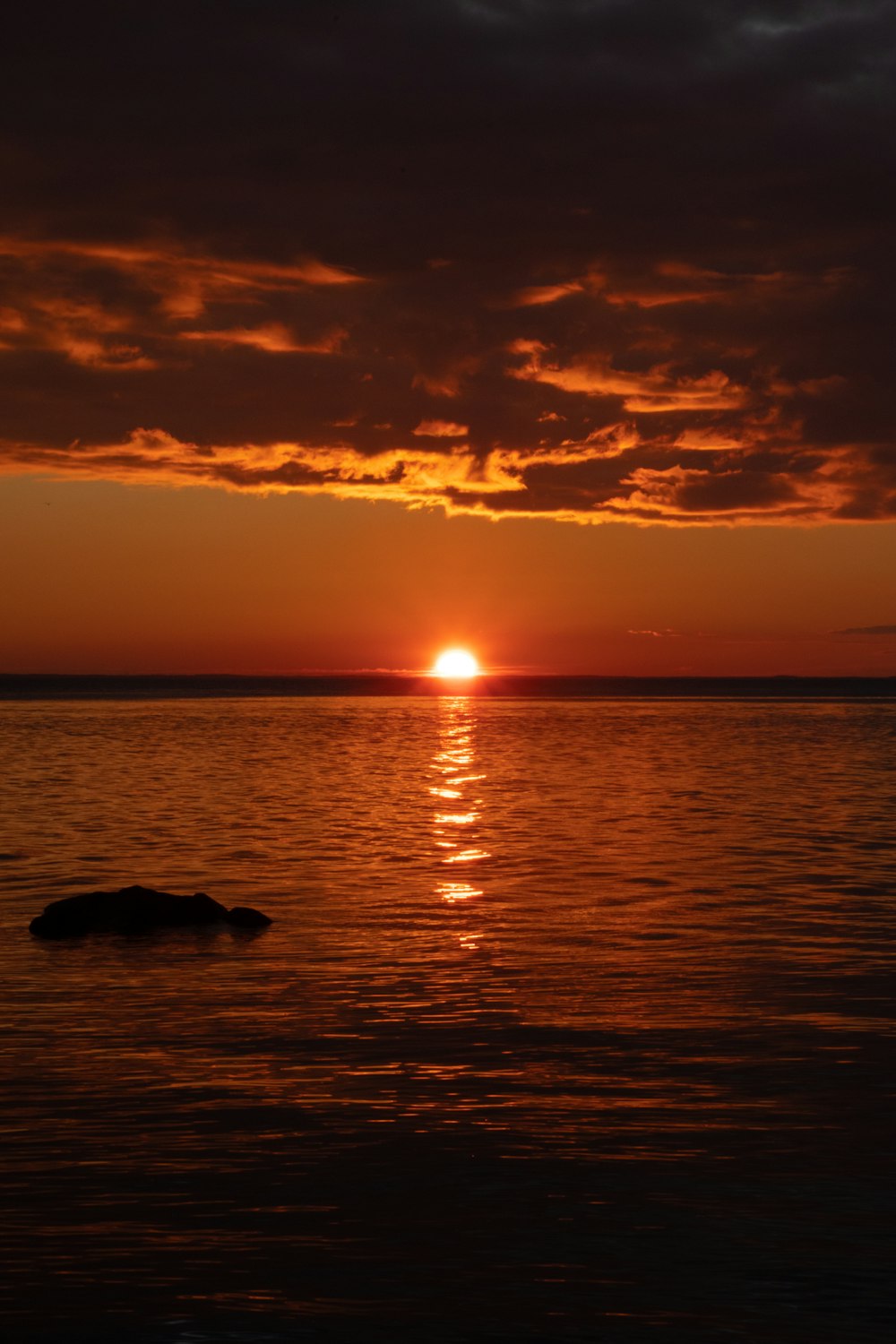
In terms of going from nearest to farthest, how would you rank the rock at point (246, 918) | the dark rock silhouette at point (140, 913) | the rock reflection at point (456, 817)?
the dark rock silhouette at point (140, 913) → the rock at point (246, 918) → the rock reflection at point (456, 817)

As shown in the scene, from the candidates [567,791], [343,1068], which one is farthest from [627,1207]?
[567,791]

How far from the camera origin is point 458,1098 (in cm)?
1415

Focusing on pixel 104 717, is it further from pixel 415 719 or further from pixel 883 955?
pixel 883 955

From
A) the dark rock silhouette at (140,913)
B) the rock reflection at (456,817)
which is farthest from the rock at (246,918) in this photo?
the rock reflection at (456,817)

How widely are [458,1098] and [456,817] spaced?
1095 inches

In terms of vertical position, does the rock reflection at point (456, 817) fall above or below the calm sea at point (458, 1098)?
above

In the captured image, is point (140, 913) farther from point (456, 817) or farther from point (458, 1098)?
point (456, 817)

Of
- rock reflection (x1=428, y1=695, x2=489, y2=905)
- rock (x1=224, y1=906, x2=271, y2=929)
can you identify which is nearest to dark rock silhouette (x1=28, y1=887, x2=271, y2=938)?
rock (x1=224, y1=906, x2=271, y2=929)

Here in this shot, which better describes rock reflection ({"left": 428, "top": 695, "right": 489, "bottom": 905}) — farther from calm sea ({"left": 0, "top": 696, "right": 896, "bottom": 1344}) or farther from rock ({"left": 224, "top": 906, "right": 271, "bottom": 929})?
rock ({"left": 224, "top": 906, "right": 271, "bottom": 929})

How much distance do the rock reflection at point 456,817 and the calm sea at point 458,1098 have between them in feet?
1.03

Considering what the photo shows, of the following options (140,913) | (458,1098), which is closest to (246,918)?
(140,913)

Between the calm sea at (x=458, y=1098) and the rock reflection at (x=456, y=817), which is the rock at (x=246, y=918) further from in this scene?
the rock reflection at (x=456, y=817)

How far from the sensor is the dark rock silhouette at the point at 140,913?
2339 centimetres

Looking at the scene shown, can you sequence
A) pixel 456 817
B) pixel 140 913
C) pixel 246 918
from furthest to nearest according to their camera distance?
pixel 456 817, pixel 140 913, pixel 246 918
